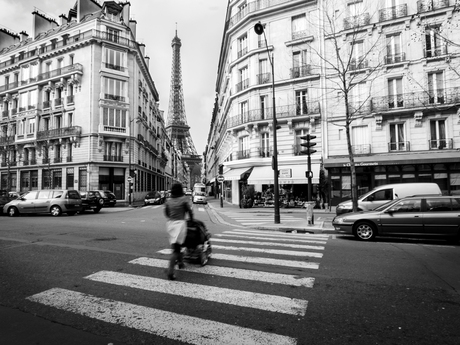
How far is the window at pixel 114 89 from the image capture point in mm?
37031

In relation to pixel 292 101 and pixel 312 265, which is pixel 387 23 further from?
pixel 312 265

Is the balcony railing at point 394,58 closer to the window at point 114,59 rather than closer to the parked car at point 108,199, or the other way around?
the parked car at point 108,199

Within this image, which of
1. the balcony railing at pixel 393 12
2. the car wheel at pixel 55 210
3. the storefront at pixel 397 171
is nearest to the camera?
the car wheel at pixel 55 210

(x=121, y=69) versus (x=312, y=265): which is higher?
(x=121, y=69)

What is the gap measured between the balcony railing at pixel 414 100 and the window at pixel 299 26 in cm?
886

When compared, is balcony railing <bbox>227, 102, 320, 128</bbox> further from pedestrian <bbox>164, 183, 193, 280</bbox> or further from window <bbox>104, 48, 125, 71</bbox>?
window <bbox>104, 48, 125, 71</bbox>

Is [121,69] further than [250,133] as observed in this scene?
Yes

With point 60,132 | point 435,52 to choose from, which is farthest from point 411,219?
point 60,132

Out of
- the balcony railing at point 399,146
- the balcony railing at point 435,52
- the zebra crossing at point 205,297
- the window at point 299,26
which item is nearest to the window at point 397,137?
the balcony railing at point 399,146

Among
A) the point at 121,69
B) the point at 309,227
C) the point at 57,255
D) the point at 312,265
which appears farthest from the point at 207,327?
the point at 121,69

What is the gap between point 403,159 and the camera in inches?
808

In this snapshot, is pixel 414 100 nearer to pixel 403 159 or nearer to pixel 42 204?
pixel 403 159

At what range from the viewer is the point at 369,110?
21.9m

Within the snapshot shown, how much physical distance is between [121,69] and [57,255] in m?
37.5
